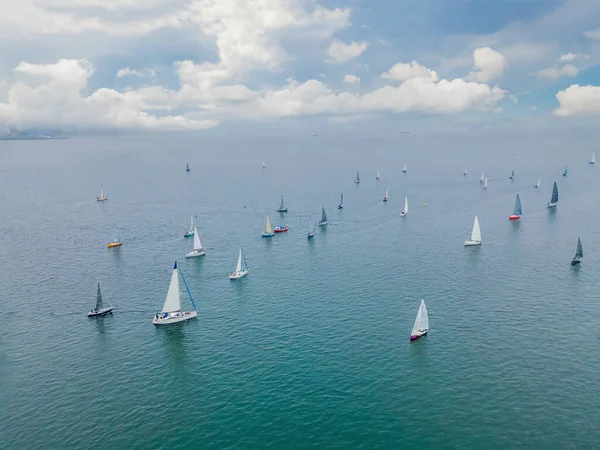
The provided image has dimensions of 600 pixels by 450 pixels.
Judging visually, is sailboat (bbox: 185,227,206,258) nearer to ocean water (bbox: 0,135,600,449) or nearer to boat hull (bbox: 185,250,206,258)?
boat hull (bbox: 185,250,206,258)

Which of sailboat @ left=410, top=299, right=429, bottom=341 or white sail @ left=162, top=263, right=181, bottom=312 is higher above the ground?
white sail @ left=162, top=263, right=181, bottom=312

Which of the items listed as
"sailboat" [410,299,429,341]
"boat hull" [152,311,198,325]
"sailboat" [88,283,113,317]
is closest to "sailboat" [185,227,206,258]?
"sailboat" [88,283,113,317]

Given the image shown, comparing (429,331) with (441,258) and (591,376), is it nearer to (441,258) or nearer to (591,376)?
(591,376)

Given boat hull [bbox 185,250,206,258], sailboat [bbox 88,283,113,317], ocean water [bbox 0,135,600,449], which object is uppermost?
boat hull [bbox 185,250,206,258]

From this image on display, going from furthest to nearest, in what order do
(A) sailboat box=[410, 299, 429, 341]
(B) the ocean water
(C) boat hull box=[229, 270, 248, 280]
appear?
(C) boat hull box=[229, 270, 248, 280] < (A) sailboat box=[410, 299, 429, 341] < (B) the ocean water

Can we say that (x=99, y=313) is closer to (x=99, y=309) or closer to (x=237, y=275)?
(x=99, y=309)

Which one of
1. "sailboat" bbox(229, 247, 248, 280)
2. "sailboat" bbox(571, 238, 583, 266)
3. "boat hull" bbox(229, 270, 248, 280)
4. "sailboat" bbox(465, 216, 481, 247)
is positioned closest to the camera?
"boat hull" bbox(229, 270, 248, 280)

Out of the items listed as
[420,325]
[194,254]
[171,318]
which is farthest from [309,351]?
[194,254]

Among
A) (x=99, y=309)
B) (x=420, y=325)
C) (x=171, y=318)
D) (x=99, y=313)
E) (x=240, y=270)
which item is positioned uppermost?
(x=240, y=270)

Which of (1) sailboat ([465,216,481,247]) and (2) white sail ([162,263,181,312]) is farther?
(1) sailboat ([465,216,481,247])
